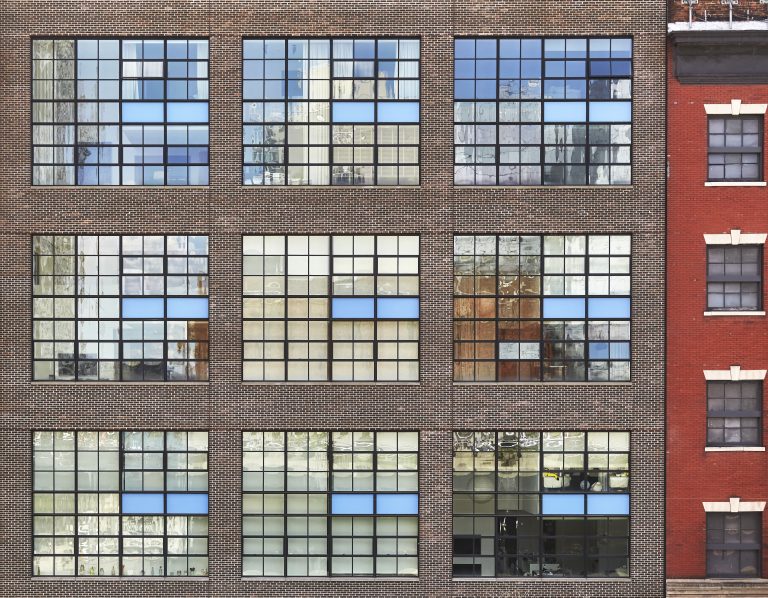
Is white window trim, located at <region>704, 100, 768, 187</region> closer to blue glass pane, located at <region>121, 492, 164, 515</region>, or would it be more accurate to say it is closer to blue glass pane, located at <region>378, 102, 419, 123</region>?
blue glass pane, located at <region>378, 102, 419, 123</region>

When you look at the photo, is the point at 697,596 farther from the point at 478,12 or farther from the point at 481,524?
the point at 478,12

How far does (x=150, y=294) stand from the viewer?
19031 mm

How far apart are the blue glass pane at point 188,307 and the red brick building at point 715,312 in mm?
12578

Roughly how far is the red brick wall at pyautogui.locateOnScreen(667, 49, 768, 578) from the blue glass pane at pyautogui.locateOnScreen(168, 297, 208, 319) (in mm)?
12574

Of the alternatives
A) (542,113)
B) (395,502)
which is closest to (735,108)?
(542,113)

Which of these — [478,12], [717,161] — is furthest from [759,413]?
[478,12]

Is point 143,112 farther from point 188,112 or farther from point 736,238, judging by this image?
point 736,238

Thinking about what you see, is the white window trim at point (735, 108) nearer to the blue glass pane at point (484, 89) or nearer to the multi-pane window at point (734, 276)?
the multi-pane window at point (734, 276)

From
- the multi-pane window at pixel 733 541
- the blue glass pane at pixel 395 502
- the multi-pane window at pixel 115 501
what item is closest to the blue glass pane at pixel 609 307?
the multi-pane window at pixel 733 541

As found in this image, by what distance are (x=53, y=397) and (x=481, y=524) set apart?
39.7 ft

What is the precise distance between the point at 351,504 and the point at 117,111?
41.1ft

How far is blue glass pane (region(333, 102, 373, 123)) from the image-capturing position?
1900 centimetres

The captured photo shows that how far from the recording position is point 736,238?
725 inches

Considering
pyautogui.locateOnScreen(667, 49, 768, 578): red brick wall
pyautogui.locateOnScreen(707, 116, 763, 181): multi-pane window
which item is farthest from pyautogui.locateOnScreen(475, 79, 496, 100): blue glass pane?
pyautogui.locateOnScreen(707, 116, 763, 181): multi-pane window
